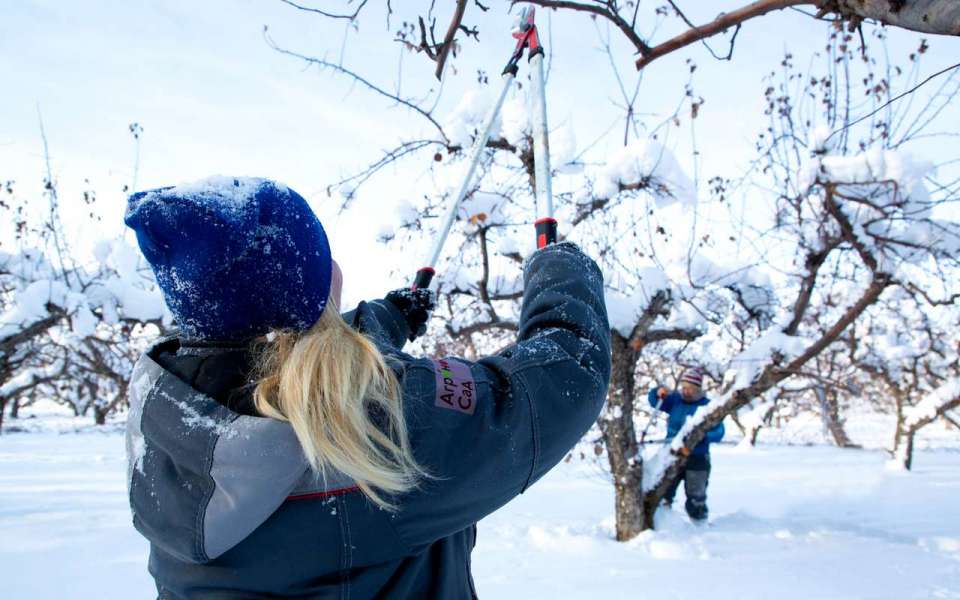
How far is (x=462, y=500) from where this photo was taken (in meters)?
0.90

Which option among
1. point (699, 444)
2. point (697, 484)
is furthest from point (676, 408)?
point (697, 484)

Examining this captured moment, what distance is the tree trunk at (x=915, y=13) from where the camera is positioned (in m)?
1.36

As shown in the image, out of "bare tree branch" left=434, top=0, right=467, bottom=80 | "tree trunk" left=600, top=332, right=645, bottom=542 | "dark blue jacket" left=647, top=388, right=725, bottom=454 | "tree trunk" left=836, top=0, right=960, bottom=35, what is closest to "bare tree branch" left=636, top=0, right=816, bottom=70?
"tree trunk" left=836, top=0, right=960, bottom=35

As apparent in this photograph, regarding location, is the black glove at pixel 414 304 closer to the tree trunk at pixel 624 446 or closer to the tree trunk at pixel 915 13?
the tree trunk at pixel 915 13

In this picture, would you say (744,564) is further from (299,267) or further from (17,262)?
(17,262)

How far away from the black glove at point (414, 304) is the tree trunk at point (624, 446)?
339 centimetres

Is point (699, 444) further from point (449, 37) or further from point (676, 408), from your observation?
point (449, 37)

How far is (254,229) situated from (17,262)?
27.9 feet

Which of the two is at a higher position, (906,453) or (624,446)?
(624,446)

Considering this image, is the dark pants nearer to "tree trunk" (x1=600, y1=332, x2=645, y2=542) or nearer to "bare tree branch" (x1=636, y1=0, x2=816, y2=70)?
"tree trunk" (x1=600, y1=332, x2=645, y2=542)

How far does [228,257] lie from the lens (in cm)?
89

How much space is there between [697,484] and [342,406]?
611 centimetres

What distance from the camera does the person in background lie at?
240 inches

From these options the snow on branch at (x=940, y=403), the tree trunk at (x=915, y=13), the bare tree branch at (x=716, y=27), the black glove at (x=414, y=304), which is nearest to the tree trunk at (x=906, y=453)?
the snow on branch at (x=940, y=403)
